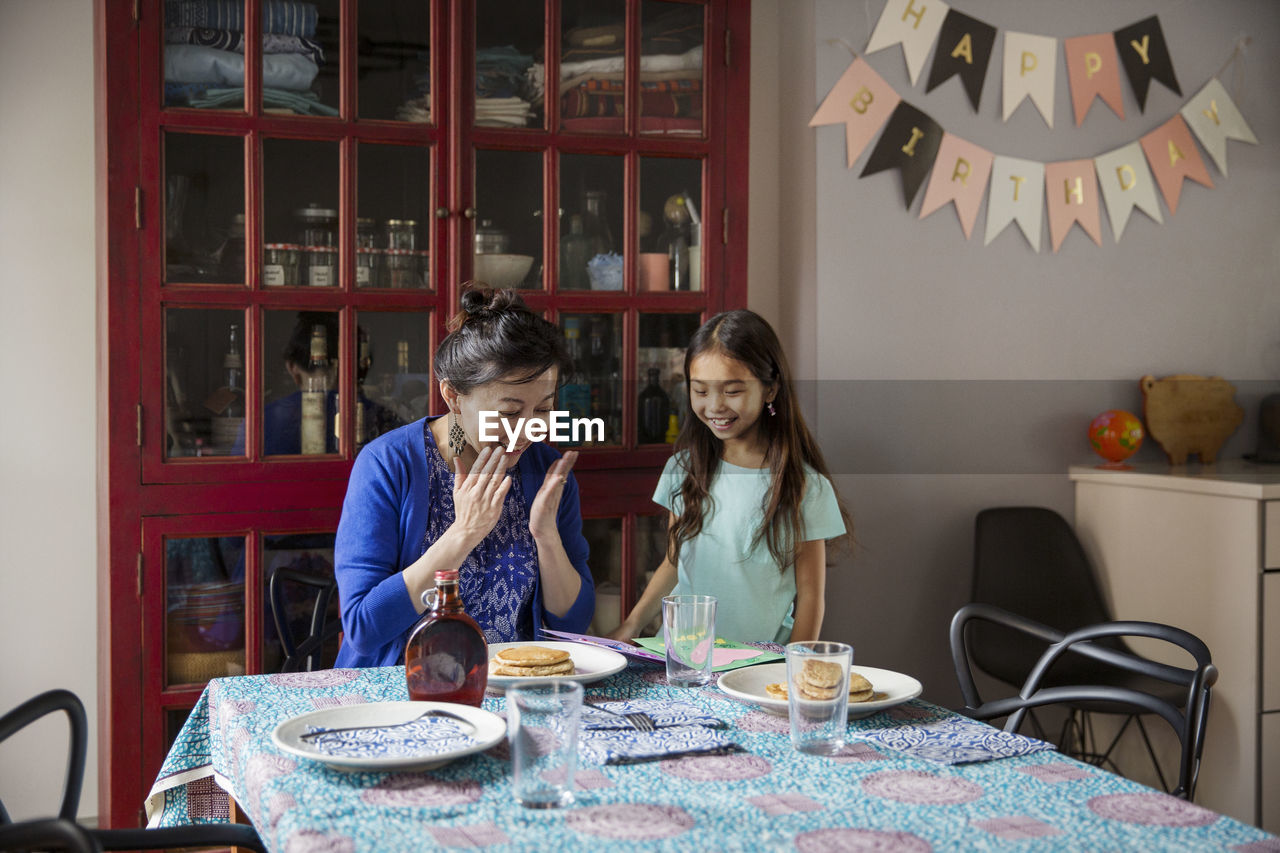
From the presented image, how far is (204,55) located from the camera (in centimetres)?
198

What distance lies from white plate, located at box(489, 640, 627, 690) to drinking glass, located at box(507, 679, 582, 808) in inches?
10.4

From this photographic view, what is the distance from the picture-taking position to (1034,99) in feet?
8.52

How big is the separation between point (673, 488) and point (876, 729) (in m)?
1.00

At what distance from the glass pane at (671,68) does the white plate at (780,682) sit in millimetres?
1328

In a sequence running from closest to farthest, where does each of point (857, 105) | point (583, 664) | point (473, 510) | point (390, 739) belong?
point (390, 739)
point (583, 664)
point (473, 510)
point (857, 105)

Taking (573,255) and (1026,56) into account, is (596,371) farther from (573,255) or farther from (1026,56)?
(1026,56)

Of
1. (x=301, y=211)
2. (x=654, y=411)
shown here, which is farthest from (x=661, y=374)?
(x=301, y=211)

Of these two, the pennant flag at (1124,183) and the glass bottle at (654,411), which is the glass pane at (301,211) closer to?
the glass bottle at (654,411)

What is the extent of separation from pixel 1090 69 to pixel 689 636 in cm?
205

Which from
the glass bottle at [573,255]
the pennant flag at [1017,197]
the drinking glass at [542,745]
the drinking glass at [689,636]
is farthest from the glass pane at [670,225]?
the drinking glass at [542,745]

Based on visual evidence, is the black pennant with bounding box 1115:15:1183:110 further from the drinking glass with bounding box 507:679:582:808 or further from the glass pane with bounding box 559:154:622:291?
the drinking glass with bounding box 507:679:582:808

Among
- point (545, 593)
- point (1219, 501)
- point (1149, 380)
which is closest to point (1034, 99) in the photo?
point (1149, 380)

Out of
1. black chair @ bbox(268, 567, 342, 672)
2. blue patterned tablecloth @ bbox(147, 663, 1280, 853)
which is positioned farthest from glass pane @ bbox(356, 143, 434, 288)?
blue patterned tablecloth @ bbox(147, 663, 1280, 853)

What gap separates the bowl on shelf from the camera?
2.17 meters
